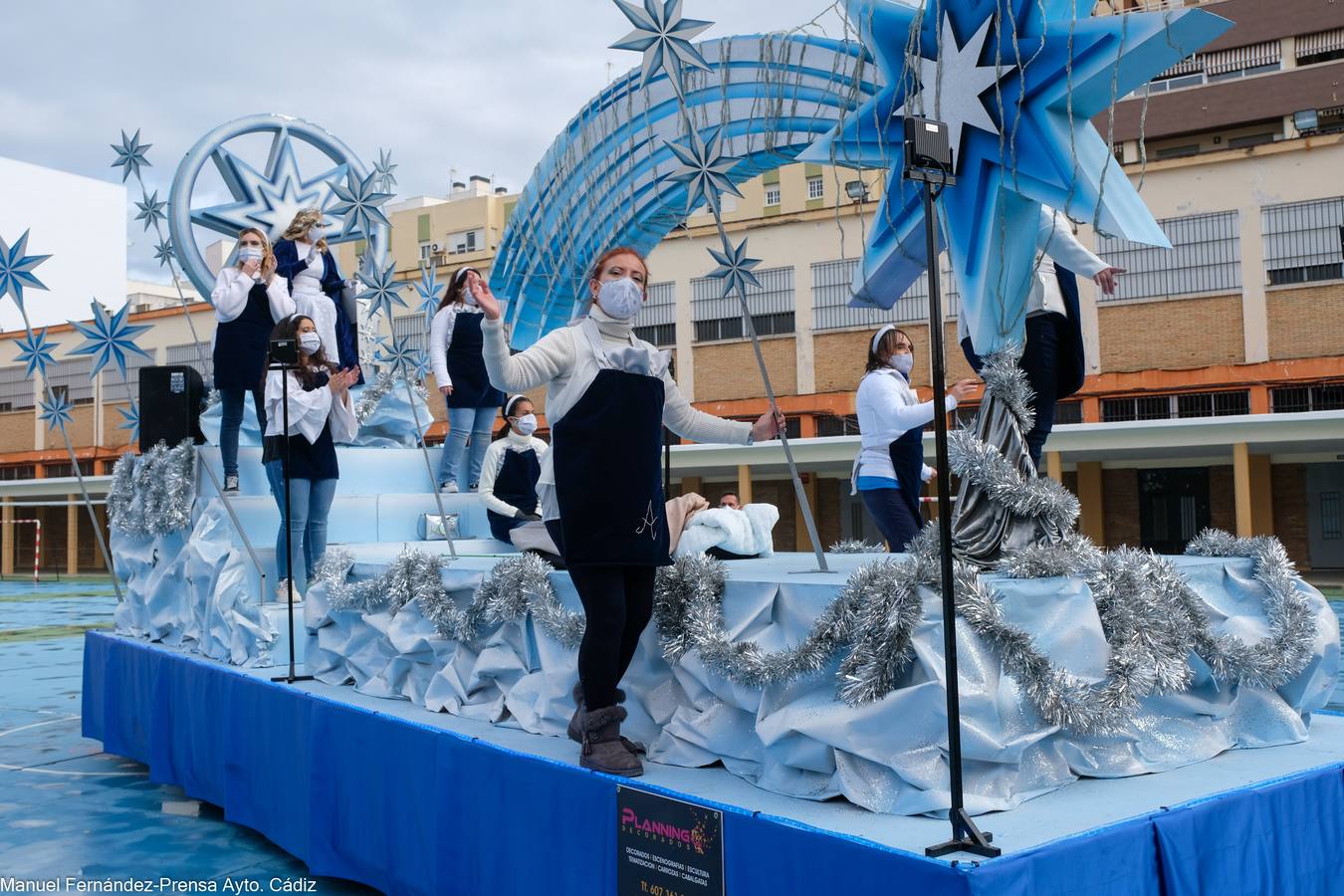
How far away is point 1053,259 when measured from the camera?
361 centimetres

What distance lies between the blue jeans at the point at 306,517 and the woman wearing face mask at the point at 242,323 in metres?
0.54

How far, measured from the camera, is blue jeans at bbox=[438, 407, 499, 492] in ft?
23.1

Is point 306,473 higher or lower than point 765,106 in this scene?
lower

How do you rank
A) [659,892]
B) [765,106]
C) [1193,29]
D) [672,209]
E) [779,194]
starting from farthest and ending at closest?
[779,194] → [672,209] → [765,106] → [1193,29] → [659,892]

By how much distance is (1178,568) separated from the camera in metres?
3.15

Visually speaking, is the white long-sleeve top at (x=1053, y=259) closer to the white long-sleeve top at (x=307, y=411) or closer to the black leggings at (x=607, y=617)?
the black leggings at (x=607, y=617)

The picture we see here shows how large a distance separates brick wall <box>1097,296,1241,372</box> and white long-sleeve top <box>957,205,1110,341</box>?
19079 mm

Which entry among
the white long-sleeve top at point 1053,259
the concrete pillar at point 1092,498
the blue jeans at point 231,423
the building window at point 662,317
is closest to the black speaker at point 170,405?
the blue jeans at point 231,423

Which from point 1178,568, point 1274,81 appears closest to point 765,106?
point 1178,568

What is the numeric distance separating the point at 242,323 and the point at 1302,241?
19.2m

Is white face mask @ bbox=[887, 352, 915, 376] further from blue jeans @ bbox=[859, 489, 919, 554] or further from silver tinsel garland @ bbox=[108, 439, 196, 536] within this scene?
silver tinsel garland @ bbox=[108, 439, 196, 536]

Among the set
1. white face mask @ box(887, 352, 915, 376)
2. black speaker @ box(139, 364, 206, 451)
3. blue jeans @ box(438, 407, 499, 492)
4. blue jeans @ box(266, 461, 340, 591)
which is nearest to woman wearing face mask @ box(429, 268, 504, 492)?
blue jeans @ box(438, 407, 499, 492)

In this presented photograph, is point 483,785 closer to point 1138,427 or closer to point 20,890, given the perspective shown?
point 20,890

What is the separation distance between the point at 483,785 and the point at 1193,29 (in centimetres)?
277
